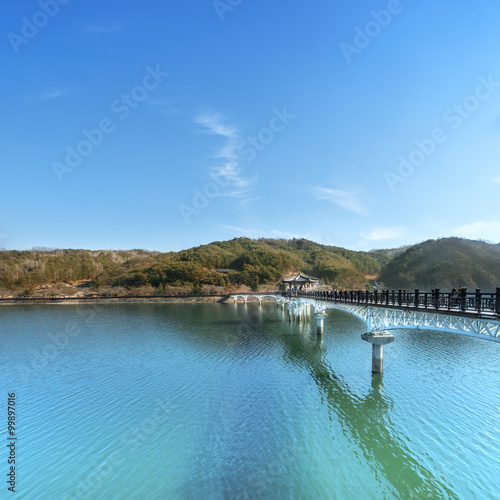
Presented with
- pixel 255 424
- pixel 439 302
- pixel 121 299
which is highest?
pixel 439 302

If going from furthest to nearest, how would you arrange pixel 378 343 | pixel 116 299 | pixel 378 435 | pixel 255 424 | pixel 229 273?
pixel 229 273 < pixel 116 299 < pixel 378 343 < pixel 255 424 < pixel 378 435

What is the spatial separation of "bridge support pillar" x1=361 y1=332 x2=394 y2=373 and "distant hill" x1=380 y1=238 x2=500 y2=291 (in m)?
89.7

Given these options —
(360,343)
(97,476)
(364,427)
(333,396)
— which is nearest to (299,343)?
(360,343)

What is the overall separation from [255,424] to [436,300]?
41.7 ft

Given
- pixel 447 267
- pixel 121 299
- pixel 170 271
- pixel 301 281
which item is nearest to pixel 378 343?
pixel 301 281

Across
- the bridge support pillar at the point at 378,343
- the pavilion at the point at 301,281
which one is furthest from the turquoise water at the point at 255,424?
the pavilion at the point at 301,281

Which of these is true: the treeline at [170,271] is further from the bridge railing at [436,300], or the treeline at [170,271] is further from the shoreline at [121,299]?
the bridge railing at [436,300]

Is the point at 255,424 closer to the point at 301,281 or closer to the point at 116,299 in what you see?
the point at 301,281

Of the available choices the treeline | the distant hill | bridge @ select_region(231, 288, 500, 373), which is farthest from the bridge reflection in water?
the treeline

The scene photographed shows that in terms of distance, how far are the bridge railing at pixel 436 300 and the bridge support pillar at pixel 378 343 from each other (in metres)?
2.55

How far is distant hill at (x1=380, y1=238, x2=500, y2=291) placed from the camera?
99625mm

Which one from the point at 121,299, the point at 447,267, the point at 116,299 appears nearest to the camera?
the point at 447,267

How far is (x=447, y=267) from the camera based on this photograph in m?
104

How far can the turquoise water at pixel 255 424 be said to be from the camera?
12.2 m
